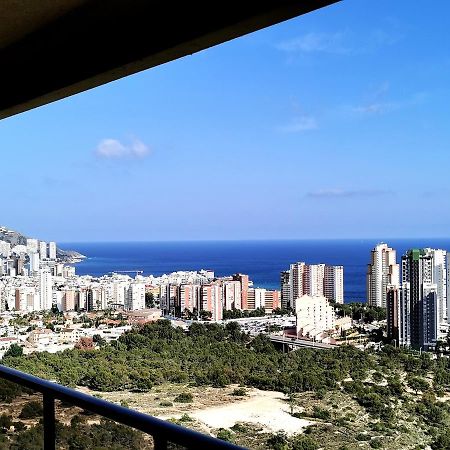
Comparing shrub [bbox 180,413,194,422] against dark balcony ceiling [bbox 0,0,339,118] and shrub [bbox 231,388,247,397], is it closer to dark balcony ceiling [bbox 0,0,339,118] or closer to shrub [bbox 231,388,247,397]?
shrub [bbox 231,388,247,397]

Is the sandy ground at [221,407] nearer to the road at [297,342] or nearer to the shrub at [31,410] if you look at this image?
the road at [297,342]

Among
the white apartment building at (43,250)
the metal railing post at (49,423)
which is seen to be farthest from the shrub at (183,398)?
the metal railing post at (49,423)

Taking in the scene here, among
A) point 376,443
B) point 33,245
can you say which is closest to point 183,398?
point 376,443

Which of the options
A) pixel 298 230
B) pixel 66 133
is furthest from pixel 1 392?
pixel 66 133

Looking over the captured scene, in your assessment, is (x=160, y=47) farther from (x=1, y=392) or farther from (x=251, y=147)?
(x=251, y=147)

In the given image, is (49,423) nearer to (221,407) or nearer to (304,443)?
(304,443)

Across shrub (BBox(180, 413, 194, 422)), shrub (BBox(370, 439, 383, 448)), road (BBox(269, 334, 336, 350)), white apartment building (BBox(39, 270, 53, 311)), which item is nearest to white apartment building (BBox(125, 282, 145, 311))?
white apartment building (BBox(39, 270, 53, 311))

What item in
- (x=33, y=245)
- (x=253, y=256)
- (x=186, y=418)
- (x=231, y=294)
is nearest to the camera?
(x=186, y=418)
